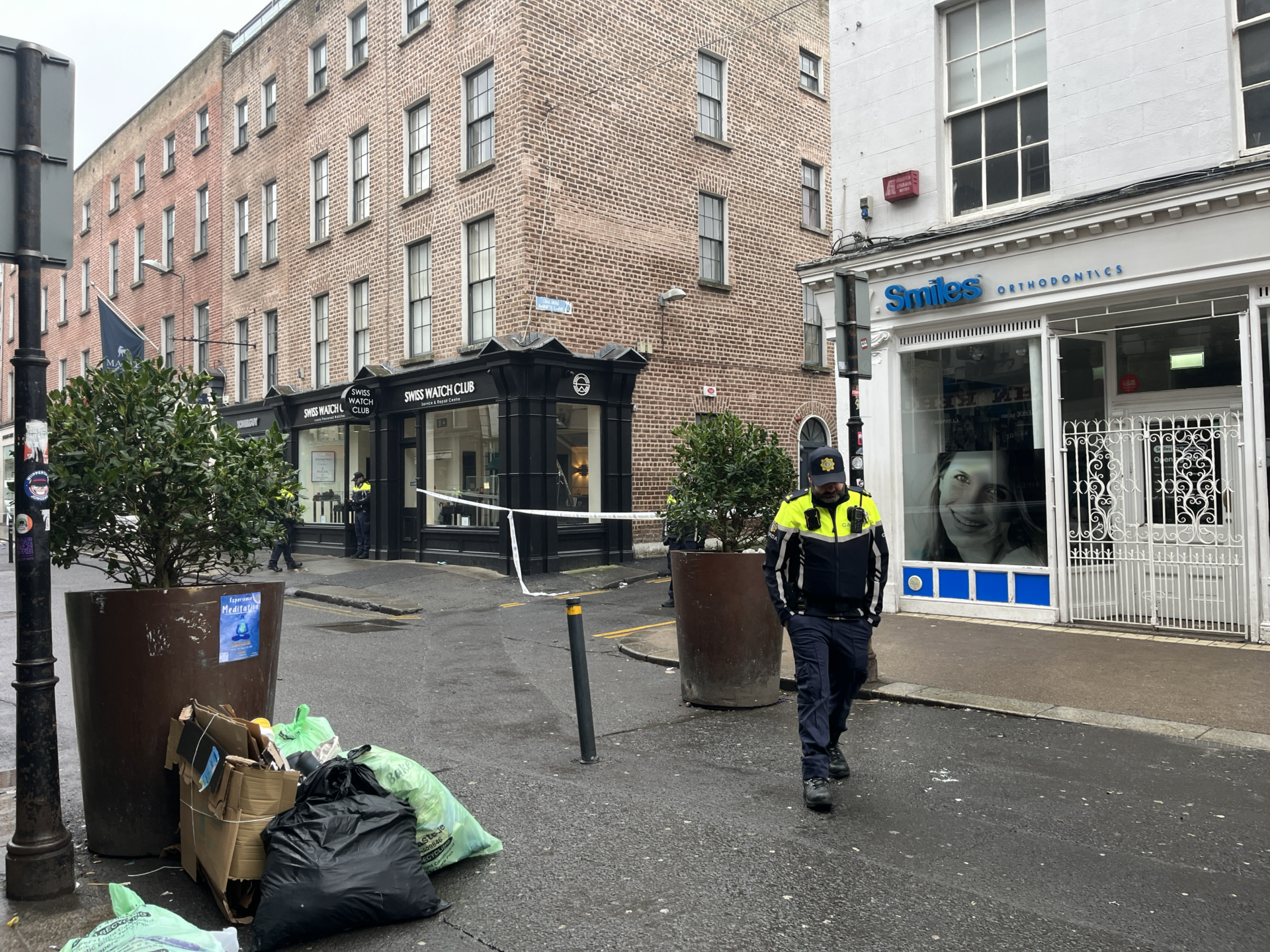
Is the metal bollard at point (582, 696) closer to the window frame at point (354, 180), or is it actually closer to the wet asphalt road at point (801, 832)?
the wet asphalt road at point (801, 832)

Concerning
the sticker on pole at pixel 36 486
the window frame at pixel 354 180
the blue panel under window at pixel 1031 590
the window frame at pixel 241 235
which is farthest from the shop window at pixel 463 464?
the sticker on pole at pixel 36 486

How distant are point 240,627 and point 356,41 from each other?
1963 centimetres

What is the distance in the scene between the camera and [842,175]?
38.0 ft

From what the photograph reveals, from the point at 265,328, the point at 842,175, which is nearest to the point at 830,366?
the point at 842,175

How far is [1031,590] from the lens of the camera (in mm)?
10180

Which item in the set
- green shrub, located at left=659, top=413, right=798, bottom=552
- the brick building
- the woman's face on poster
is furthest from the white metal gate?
the brick building

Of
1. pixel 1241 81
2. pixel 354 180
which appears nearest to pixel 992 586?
pixel 1241 81

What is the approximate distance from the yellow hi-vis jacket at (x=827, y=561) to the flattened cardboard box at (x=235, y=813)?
279 centimetres

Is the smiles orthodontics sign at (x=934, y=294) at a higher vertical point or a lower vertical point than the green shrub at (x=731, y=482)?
higher

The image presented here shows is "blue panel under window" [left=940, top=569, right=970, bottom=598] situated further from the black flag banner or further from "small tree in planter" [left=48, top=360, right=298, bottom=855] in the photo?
the black flag banner

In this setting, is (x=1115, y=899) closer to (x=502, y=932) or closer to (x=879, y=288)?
(x=502, y=932)

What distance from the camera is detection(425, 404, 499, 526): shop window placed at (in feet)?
56.8

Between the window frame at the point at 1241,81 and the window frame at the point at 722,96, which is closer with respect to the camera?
the window frame at the point at 1241,81

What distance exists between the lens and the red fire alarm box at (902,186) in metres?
Answer: 10.8
